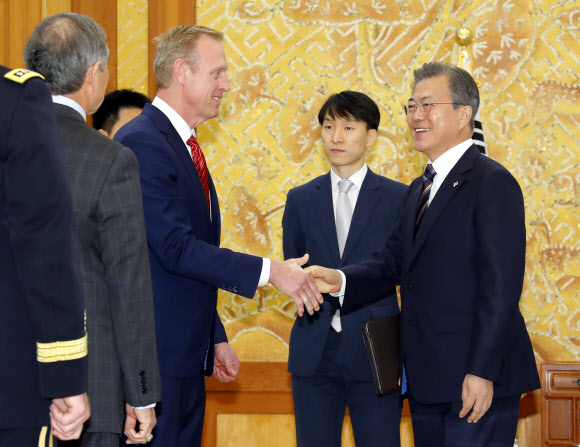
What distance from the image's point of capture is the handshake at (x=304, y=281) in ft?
9.25

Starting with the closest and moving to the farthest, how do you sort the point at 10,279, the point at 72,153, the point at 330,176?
the point at 10,279 < the point at 72,153 < the point at 330,176

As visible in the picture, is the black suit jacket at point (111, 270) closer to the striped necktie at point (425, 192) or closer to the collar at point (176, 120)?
the collar at point (176, 120)

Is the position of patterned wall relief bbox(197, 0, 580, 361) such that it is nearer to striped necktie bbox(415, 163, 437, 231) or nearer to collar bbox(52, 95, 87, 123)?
striped necktie bbox(415, 163, 437, 231)

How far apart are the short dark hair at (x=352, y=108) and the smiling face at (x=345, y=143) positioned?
19 mm

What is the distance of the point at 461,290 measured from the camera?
8.30 ft

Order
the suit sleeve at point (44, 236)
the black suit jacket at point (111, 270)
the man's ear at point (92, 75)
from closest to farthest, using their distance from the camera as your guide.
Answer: the suit sleeve at point (44, 236), the black suit jacket at point (111, 270), the man's ear at point (92, 75)

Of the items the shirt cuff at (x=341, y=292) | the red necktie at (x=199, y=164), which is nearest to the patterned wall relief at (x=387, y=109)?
the shirt cuff at (x=341, y=292)

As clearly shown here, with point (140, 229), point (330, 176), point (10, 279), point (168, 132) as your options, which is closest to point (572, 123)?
point (330, 176)

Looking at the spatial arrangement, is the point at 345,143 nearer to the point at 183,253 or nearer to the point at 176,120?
the point at 176,120

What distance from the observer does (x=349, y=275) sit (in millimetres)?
3066

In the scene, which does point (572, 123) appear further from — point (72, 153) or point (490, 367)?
point (72, 153)

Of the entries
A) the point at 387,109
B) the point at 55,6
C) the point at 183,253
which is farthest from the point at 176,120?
the point at 55,6

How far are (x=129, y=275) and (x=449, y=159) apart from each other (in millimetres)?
1295

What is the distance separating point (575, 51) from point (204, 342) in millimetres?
2942
